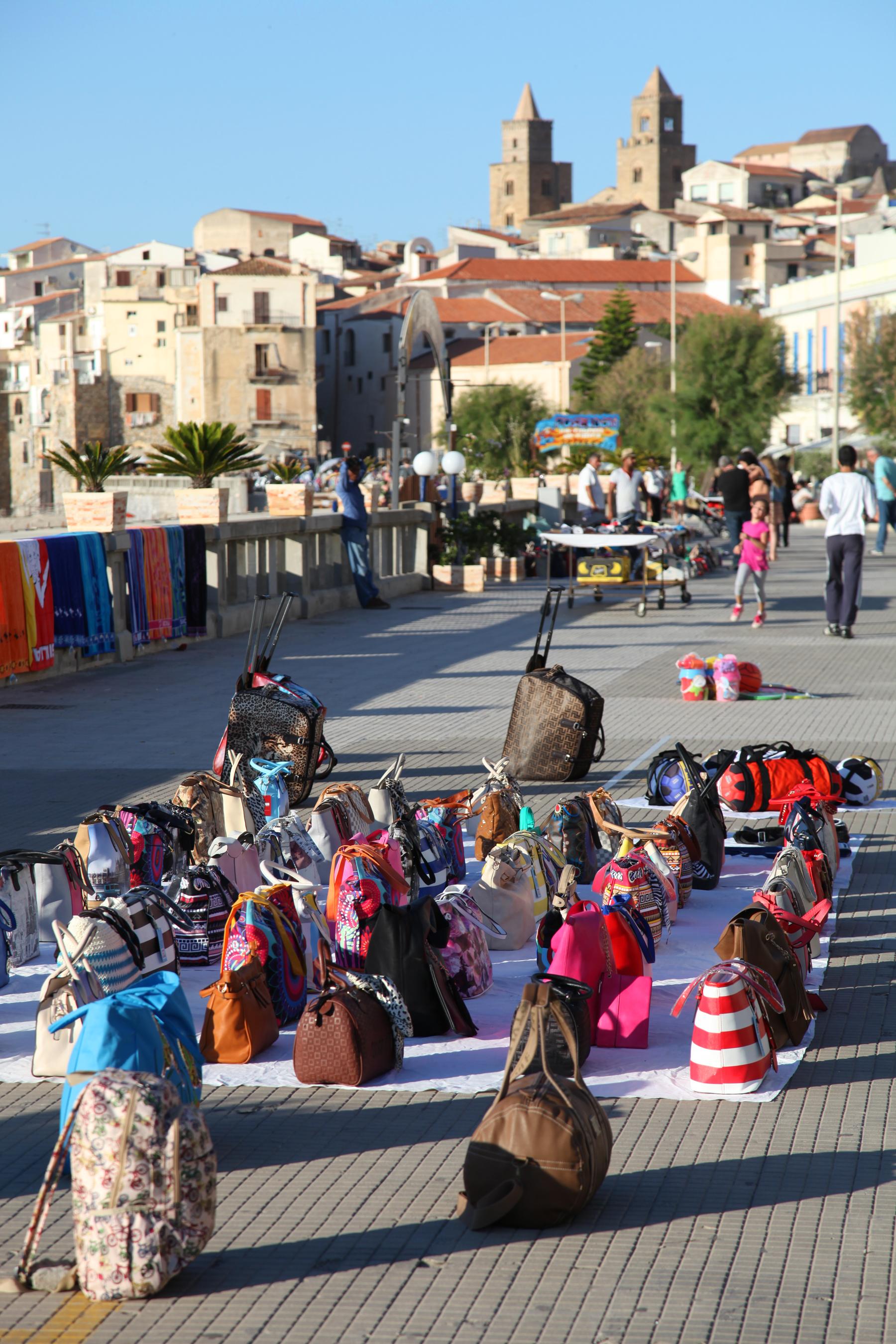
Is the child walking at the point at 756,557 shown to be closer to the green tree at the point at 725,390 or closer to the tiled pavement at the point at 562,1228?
the tiled pavement at the point at 562,1228

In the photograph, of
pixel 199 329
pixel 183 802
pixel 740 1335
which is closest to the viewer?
pixel 740 1335

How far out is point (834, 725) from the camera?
33.8ft

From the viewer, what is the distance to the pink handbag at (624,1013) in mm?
4605

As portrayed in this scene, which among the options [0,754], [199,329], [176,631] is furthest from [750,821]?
[199,329]

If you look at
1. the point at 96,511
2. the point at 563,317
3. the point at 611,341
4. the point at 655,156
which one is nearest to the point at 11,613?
the point at 96,511

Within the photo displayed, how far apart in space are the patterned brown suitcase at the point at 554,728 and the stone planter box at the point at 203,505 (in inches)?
294

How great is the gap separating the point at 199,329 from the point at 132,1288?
89037 millimetres

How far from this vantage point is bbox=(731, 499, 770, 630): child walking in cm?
1584

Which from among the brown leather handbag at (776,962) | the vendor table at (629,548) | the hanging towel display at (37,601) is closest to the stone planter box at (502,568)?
the vendor table at (629,548)

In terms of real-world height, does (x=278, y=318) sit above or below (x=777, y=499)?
Result: above

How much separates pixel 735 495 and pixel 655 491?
9.94 metres

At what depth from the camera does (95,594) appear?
13406 mm

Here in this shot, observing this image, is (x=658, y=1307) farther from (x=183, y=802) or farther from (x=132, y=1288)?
(x=183, y=802)

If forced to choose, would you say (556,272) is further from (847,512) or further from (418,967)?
(418,967)
